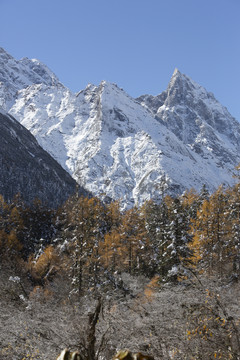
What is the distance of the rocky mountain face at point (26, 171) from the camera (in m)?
118

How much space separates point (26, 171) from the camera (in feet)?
433

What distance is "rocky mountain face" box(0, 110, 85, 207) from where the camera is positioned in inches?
4648

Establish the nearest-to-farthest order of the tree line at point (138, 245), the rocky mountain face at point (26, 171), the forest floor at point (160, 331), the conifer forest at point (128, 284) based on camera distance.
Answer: the forest floor at point (160, 331), the conifer forest at point (128, 284), the tree line at point (138, 245), the rocky mountain face at point (26, 171)

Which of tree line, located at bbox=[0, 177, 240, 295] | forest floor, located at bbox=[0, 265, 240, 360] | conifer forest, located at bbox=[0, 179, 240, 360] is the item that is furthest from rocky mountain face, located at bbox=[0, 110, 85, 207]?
forest floor, located at bbox=[0, 265, 240, 360]

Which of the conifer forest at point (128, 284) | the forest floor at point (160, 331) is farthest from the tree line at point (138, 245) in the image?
the forest floor at point (160, 331)

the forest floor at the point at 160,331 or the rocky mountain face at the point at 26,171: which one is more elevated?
the rocky mountain face at the point at 26,171

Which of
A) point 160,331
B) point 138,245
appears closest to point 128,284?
point 138,245

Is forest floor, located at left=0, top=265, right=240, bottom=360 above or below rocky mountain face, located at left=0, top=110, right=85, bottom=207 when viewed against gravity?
below

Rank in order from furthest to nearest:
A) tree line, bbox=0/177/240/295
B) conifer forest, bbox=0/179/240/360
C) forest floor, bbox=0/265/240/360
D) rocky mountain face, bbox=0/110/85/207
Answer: rocky mountain face, bbox=0/110/85/207, tree line, bbox=0/177/240/295, conifer forest, bbox=0/179/240/360, forest floor, bbox=0/265/240/360

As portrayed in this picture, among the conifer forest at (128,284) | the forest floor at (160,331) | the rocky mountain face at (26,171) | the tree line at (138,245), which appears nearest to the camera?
the forest floor at (160,331)

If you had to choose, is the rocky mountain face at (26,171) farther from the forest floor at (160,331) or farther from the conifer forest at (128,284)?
the forest floor at (160,331)

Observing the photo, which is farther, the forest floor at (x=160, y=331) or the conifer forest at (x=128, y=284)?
the conifer forest at (x=128, y=284)

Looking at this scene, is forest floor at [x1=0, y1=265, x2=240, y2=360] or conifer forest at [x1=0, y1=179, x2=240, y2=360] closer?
forest floor at [x1=0, y1=265, x2=240, y2=360]

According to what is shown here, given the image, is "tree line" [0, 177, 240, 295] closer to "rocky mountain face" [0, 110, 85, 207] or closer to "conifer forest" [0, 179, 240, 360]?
"conifer forest" [0, 179, 240, 360]
